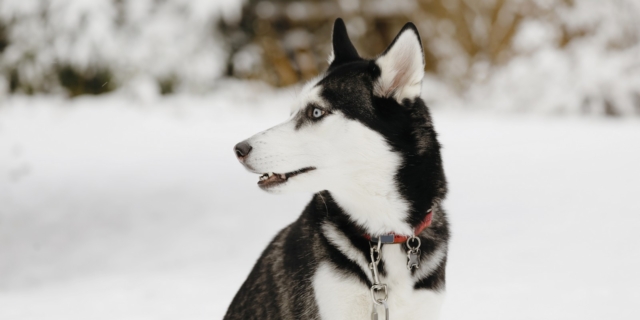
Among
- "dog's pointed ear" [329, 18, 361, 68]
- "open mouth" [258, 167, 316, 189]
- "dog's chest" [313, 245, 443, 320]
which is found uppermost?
"dog's pointed ear" [329, 18, 361, 68]

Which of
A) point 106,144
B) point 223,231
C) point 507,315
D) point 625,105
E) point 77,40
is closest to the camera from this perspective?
point 507,315

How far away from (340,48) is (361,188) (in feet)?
2.72

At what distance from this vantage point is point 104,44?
20.8 feet

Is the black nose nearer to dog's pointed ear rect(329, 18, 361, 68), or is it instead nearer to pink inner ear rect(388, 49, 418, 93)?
pink inner ear rect(388, 49, 418, 93)

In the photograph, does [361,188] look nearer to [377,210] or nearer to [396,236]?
[377,210]

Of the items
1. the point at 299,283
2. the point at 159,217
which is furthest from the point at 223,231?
the point at 299,283

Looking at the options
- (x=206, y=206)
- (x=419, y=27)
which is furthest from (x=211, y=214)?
(x=419, y=27)

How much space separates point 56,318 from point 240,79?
700 centimetres

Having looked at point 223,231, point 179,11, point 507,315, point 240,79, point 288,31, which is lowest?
point 507,315

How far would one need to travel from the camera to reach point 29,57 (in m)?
6.40

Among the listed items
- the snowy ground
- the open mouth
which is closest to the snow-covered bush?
the snowy ground

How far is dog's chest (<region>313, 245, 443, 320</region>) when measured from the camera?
250 centimetres

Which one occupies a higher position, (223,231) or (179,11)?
(179,11)

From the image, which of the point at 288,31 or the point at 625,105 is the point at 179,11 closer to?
the point at 288,31
